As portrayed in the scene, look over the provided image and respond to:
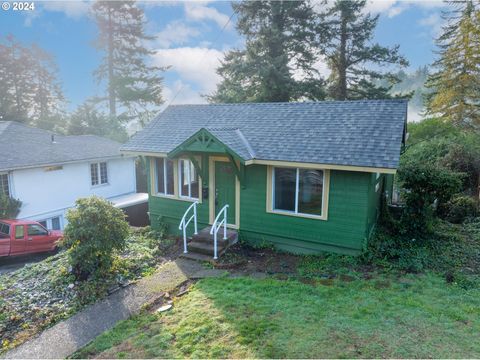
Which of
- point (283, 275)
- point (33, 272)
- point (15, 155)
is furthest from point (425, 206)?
point (15, 155)

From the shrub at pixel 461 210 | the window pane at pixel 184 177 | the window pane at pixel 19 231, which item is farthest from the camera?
the shrub at pixel 461 210

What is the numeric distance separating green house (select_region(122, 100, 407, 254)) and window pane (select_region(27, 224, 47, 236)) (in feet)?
13.4

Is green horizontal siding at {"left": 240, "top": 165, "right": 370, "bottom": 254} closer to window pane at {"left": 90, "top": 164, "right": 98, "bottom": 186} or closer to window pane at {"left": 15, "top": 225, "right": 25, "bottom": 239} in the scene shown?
window pane at {"left": 15, "top": 225, "right": 25, "bottom": 239}

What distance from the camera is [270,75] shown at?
2145cm

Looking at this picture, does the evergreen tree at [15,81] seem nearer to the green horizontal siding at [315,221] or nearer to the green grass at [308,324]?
the green horizontal siding at [315,221]

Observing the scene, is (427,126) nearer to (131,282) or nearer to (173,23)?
(173,23)

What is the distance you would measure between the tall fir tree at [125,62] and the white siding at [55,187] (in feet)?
41.6

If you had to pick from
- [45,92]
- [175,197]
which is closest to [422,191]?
[175,197]

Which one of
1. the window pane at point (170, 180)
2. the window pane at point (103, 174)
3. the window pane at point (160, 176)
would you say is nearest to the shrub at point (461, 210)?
the window pane at point (170, 180)

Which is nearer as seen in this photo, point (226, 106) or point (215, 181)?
point (215, 181)

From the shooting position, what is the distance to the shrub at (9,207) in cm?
1284

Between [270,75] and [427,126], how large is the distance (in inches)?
411

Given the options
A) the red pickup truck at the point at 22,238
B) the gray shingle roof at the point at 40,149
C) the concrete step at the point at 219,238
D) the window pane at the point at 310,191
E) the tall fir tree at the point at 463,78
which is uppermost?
the tall fir tree at the point at 463,78

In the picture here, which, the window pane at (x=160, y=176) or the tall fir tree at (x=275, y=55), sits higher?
the tall fir tree at (x=275, y=55)
